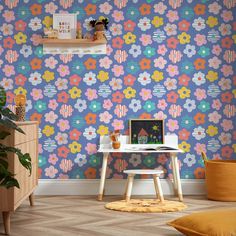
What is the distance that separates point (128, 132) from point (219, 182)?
104cm

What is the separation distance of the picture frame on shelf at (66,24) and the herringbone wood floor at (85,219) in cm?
165

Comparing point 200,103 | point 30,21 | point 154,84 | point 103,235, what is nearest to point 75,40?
point 30,21

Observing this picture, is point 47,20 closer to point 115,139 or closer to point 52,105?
point 52,105

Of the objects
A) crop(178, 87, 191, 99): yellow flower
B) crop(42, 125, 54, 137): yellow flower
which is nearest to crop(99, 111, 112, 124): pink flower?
crop(42, 125, 54, 137): yellow flower

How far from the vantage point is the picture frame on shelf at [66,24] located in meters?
5.49

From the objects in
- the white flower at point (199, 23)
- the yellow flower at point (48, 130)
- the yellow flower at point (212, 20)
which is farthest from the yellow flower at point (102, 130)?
the yellow flower at point (212, 20)

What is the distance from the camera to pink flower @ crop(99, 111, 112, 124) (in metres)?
5.50

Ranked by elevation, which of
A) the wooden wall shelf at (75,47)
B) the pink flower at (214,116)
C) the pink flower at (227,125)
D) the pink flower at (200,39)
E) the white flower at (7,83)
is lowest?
the pink flower at (227,125)

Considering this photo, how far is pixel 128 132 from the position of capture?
18.1ft

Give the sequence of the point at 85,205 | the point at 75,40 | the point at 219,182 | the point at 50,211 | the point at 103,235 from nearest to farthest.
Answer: the point at 103,235 < the point at 50,211 < the point at 85,205 < the point at 219,182 < the point at 75,40

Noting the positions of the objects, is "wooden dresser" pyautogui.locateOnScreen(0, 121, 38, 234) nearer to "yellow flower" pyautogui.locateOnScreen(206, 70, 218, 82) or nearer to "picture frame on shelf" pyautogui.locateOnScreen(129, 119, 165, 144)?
"picture frame on shelf" pyautogui.locateOnScreen(129, 119, 165, 144)

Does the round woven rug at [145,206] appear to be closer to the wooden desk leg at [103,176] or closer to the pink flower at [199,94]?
the wooden desk leg at [103,176]

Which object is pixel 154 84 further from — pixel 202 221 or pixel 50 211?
pixel 202 221

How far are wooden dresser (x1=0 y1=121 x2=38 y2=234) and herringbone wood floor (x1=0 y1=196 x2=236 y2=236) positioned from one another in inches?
6.4
